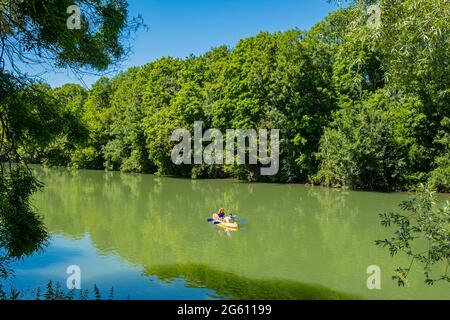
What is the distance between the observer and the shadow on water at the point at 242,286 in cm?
988

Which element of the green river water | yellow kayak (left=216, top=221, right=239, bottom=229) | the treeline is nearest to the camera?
the green river water

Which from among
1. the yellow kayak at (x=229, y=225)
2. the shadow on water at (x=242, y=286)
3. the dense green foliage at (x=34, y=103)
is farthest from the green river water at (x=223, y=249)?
the dense green foliage at (x=34, y=103)

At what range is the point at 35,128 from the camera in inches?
276

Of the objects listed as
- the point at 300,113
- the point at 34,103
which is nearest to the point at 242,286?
the point at 34,103

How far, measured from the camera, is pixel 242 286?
A: 34.9 ft

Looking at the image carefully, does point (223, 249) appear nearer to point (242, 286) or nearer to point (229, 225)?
point (229, 225)

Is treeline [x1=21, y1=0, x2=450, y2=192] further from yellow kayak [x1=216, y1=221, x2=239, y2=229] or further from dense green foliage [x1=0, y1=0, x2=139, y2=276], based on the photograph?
dense green foliage [x1=0, y1=0, x2=139, y2=276]

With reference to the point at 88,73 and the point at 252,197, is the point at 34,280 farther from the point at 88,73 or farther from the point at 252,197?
the point at 252,197

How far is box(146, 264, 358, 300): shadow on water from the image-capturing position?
9875 millimetres

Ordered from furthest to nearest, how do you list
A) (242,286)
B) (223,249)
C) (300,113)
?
(300,113), (223,249), (242,286)

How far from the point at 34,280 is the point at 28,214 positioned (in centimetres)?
464

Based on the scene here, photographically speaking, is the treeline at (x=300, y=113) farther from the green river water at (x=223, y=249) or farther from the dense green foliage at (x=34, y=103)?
the dense green foliage at (x=34, y=103)

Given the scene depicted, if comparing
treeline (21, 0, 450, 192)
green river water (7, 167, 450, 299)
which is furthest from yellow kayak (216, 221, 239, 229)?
treeline (21, 0, 450, 192)
